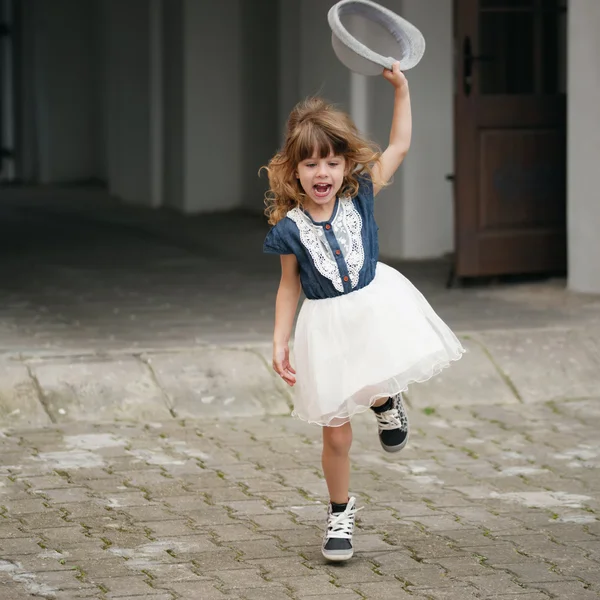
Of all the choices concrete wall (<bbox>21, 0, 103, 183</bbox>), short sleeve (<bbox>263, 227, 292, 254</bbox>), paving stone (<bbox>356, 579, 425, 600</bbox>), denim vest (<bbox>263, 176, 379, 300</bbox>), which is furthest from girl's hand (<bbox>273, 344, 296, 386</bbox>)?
concrete wall (<bbox>21, 0, 103, 183</bbox>)

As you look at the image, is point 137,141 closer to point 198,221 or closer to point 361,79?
point 198,221

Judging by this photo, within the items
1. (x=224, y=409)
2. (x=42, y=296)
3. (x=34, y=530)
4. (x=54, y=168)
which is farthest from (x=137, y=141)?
(x=34, y=530)

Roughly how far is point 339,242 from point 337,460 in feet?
2.26

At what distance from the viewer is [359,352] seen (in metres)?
4.38

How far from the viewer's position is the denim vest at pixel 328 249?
4434 millimetres

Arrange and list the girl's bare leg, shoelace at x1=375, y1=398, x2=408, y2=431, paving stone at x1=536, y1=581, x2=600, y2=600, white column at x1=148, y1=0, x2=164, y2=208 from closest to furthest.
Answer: paving stone at x1=536, y1=581, x2=600, y2=600 → the girl's bare leg → shoelace at x1=375, y1=398, x2=408, y2=431 → white column at x1=148, y1=0, x2=164, y2=208

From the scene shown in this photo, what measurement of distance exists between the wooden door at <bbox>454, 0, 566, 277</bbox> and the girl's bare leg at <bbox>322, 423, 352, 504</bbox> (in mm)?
4599

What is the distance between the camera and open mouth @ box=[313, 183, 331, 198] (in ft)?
14.4

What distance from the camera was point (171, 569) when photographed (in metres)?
4.30

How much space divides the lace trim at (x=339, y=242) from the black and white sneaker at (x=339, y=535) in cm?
71

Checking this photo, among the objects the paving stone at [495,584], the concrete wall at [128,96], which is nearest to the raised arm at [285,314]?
the paving stone at [495,584]

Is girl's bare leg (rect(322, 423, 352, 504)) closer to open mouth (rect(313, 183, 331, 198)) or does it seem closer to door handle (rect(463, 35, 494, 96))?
open mouth (rect(313, 183, 331, 198))

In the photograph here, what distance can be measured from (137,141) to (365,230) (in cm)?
1109

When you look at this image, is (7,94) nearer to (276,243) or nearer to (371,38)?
(371,38)
